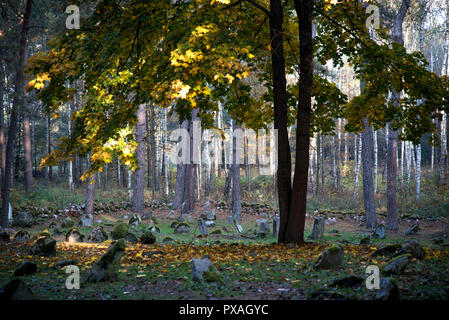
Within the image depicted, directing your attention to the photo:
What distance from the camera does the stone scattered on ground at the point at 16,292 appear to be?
14.3 ft

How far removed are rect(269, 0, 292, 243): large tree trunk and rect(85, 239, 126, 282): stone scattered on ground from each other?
4288mm

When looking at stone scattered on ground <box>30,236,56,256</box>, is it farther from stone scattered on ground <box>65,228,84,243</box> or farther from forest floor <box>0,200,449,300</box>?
stone scattered on ground <box>65,228,84,243</box>

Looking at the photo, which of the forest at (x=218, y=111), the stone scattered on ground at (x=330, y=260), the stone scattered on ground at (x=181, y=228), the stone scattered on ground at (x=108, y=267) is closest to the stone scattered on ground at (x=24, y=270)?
the forest at (x=218, y=111)

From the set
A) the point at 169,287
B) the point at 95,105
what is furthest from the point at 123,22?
the point at 169,287

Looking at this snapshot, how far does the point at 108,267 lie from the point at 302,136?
16.8 ft

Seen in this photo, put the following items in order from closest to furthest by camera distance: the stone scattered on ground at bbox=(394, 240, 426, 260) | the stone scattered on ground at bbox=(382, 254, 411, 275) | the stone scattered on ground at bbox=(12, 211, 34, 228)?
the stone scattered on ground at bbox=(382, 254, 411, 275)
the stone scattered on ground at bbox=(394, 240, 426, 260)
the stone scattered on ground at bbox=(12, 211, 34, 228)

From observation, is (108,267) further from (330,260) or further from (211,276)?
(330,260)

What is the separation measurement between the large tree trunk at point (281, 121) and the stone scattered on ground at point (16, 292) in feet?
19.1

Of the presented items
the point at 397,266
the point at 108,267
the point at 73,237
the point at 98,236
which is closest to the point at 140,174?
the point at 98,236

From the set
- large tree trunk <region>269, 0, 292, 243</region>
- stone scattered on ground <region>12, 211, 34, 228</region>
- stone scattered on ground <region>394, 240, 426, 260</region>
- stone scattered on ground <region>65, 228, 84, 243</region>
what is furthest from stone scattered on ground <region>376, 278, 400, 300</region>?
stone scattered on ground <region>12, 211, 34, 228</region>

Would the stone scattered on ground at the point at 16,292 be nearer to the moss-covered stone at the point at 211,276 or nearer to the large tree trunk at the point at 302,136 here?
the moss-covered stone at the point at 211,276

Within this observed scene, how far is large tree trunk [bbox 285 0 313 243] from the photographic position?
849 cm

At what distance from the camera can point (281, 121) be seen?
29.7 feet
